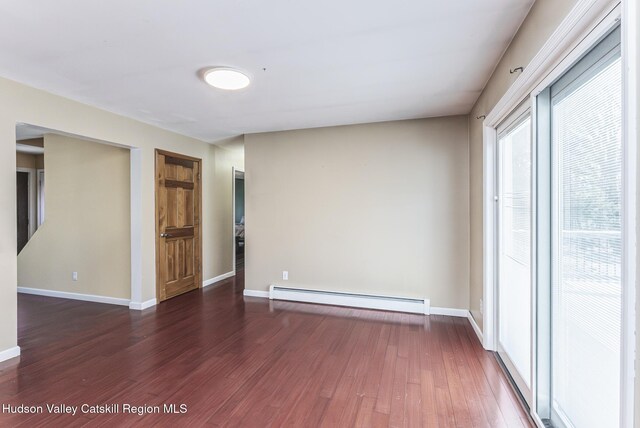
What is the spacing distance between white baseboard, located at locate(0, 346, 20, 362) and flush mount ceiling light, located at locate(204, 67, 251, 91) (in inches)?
113

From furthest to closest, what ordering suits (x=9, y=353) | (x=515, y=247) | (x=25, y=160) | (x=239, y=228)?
(x=239, y=228) → (x=25, y=160) → (x=9, y=353) → (x=515, y=247)

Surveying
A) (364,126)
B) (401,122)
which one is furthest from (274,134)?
(401,122)

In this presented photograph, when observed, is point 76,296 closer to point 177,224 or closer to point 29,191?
point 177,224

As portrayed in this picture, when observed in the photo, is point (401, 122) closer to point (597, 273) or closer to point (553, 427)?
point (597, 273)

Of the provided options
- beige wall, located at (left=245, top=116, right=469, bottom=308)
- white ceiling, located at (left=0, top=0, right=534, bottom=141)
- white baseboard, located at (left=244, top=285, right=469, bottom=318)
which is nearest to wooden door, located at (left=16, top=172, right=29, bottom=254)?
white ceiling, located at (left=0, top=0, right=534, bottom=141)

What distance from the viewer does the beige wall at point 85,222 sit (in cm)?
403

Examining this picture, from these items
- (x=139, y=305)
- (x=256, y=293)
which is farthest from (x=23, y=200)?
(x=256, y=293)

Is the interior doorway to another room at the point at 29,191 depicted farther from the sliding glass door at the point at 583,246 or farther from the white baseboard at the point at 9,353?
the sliding glass door at the point at 583,246

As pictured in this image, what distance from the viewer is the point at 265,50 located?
82.0 inches

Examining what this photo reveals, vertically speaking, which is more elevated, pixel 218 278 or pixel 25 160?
pixel 25 160

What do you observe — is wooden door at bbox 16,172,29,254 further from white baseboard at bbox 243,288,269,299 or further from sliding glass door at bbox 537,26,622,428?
sliding glass door at bbox 537,26,622,428

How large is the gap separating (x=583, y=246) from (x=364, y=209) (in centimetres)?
259

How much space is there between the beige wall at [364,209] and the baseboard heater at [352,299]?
0.31 ft

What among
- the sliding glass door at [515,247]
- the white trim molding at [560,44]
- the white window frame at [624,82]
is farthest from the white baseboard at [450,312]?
the white trim molding at [560,44]
